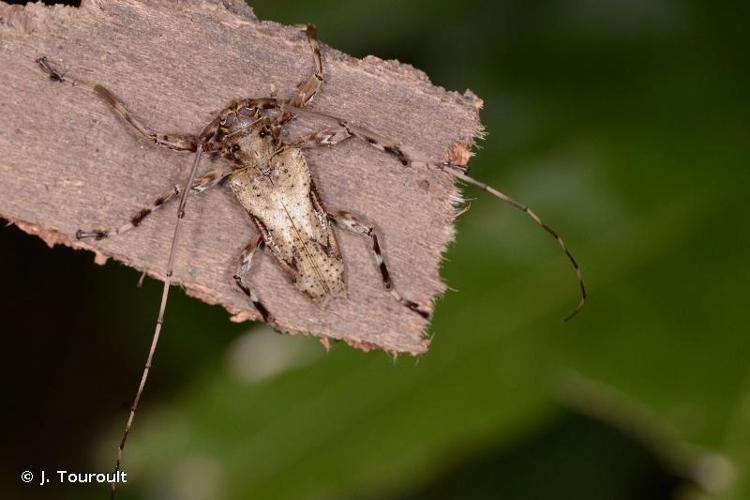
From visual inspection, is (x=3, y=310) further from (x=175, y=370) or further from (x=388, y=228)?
(x=388, y=228)

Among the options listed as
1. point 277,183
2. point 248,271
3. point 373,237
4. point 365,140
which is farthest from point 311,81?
point 248,271

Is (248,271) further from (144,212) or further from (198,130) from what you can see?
(198,130)

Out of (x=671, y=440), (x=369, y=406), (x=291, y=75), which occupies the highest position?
(x=291, y=75)

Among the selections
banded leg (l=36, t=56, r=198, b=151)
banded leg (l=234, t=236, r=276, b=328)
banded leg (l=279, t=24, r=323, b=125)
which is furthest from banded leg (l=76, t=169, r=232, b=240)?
banded leg (l=279, t=24, r=323, b=125)

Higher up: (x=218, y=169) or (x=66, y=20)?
(x=66, y=20)

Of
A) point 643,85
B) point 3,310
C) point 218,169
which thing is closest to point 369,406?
point 218,169

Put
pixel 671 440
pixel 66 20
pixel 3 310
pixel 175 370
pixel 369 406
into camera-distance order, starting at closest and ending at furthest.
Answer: pixel 66 20 < pixel 671 440 < pixel 369 406 < pixel 175 370 < pixel 3 310

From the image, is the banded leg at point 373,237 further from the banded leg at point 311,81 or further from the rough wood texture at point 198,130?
the banded leg at point 311,81
